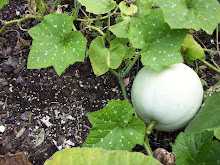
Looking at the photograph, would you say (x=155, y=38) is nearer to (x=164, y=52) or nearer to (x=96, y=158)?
(x=164, y=52)

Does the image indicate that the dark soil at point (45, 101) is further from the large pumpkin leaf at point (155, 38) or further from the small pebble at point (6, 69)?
the large pumpkin leaf at point (155, 38)

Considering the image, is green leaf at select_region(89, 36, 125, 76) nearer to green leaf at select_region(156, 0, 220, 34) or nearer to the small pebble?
green leaf at select_region(156, 0, 220, 34)

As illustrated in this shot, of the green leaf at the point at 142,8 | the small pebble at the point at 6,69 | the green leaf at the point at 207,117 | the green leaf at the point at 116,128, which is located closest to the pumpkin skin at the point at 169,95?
the green leaf at the point at 207,117

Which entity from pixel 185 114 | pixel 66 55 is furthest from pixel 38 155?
pixel 185 114

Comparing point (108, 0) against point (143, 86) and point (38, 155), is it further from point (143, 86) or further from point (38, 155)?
point (38, 155)

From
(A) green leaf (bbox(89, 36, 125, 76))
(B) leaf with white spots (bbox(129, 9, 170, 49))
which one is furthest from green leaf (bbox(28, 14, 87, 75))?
(B) leaf with white spots (bbox(129, 9, 170, 49))

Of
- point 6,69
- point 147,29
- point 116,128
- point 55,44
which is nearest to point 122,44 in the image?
point 147,29
